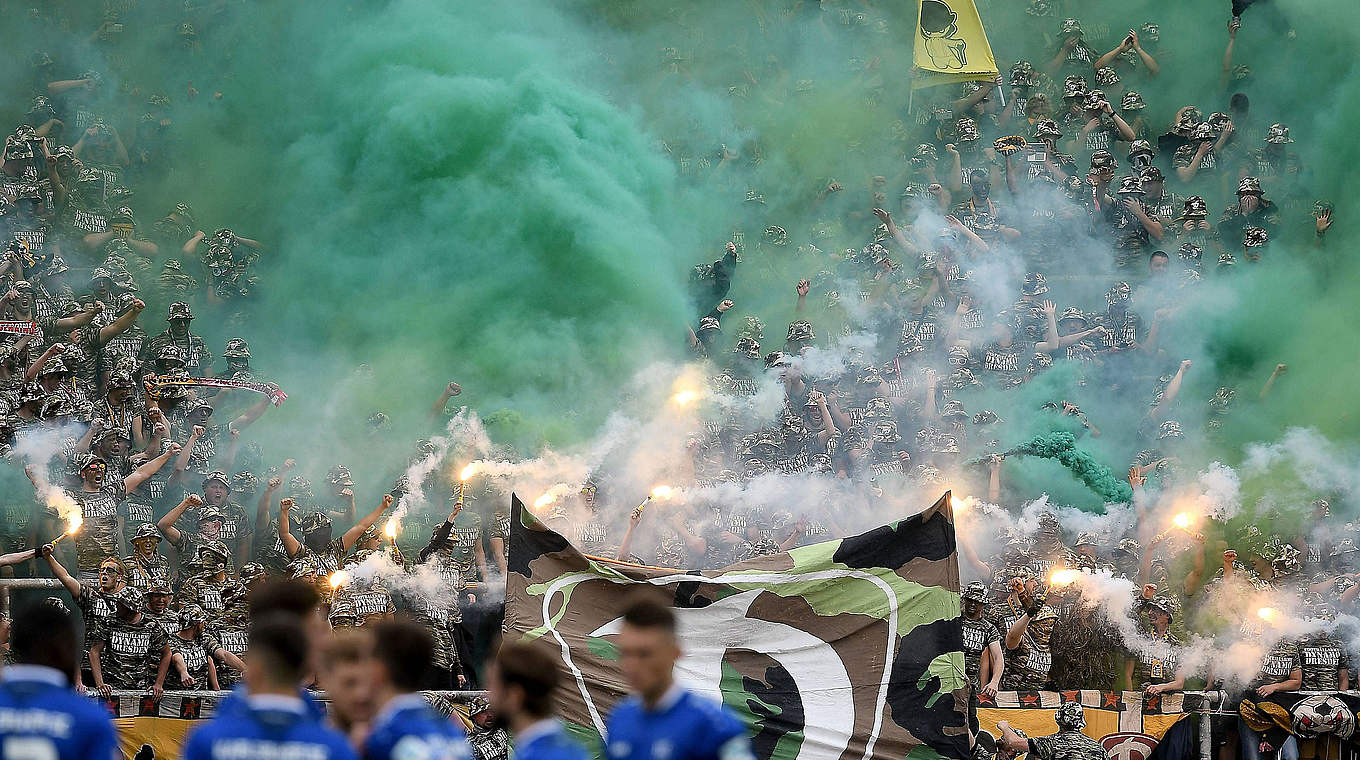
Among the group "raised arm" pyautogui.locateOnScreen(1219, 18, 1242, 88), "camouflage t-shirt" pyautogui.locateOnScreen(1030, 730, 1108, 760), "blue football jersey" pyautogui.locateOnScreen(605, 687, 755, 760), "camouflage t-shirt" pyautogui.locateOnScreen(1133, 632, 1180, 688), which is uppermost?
"raised arm" pyautogui.locateOnScreen(1219, 18, 1242, 88)

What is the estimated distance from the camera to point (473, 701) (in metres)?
8.28

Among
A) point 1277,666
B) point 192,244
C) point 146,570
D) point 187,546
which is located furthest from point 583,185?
point 1277,666

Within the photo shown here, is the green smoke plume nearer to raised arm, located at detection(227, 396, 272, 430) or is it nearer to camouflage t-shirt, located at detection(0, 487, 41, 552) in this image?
raised arm, located at detection(227, 396, 272, 430)

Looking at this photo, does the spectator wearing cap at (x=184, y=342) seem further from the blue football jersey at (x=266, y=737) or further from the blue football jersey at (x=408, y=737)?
the blue football jersey at (x=266, y=737)

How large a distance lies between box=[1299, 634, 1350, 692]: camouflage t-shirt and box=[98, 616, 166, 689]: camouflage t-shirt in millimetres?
7267

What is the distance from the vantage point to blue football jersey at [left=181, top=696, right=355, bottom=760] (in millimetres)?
3250

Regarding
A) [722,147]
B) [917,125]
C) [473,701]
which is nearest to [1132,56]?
[917,125]

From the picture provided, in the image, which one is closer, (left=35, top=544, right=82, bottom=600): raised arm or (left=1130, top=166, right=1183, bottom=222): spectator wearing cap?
(left=35, top=544, right=82, bottom=600): raised arm

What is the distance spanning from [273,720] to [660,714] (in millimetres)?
978

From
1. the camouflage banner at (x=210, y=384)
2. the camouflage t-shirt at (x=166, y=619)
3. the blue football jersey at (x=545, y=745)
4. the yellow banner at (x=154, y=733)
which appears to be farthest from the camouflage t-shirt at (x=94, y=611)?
the blue football jersey at (x=545, y=745)

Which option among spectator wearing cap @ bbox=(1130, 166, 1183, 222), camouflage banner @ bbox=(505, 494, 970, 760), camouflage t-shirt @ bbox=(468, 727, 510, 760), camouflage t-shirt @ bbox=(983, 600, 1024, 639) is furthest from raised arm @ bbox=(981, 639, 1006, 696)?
spectator wearing cap @ bbox=(1130, 166, 1183, 222)

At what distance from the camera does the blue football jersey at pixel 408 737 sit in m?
3.61

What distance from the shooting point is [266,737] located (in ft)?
10.8

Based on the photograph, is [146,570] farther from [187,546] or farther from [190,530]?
[190,530]
